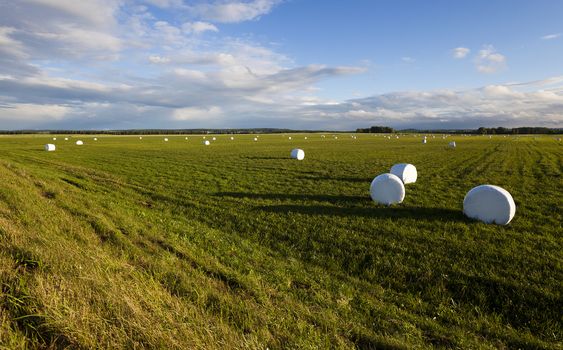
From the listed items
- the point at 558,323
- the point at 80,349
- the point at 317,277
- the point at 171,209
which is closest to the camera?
the point at 80,349

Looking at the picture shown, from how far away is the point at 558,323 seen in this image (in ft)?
21.7

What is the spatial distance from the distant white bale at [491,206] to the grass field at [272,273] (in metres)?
0.53

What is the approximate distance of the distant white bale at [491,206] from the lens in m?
12.4

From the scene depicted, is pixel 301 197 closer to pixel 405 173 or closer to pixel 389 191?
pixel 389 191

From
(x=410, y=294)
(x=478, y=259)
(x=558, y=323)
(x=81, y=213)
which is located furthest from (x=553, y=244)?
(x=81, y=213)

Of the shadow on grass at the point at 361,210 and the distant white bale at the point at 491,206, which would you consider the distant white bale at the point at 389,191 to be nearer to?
the shadow on grass at the point at 361,210

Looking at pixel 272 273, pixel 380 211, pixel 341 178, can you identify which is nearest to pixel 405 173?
pixel 341 178

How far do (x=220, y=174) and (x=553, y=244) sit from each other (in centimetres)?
2067

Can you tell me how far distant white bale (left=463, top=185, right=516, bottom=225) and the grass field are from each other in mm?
530

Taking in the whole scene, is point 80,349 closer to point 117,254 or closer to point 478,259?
point 117,254

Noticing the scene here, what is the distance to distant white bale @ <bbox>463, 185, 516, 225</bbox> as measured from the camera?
12375 millimetres

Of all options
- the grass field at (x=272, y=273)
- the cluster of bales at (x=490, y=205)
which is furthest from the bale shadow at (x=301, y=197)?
the cluster of bales at (x=490, y=205)

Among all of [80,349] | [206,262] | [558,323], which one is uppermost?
[80,349]

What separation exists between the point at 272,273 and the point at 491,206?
949 centimetres
